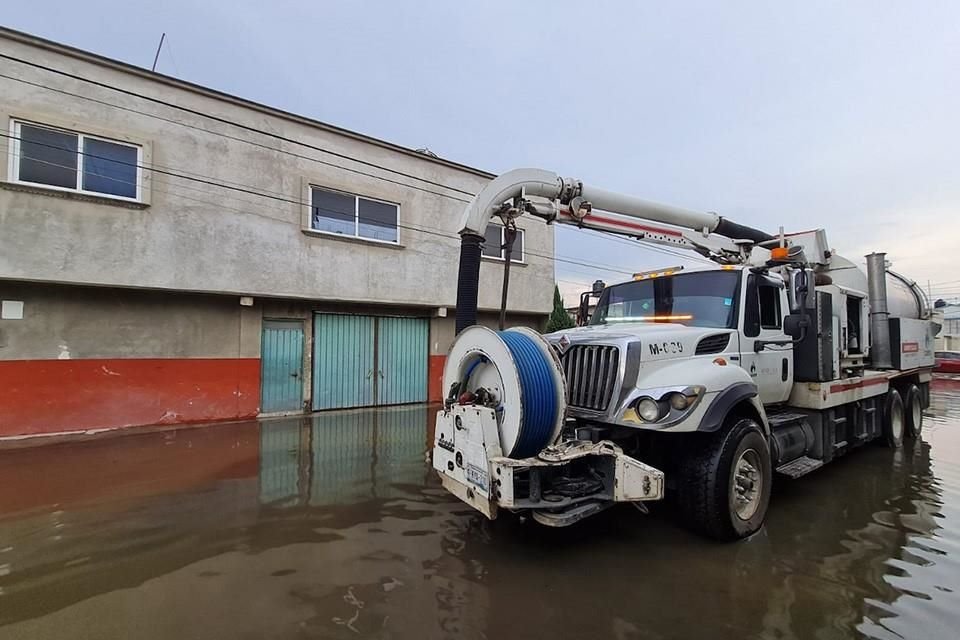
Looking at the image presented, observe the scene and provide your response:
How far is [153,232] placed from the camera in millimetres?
7777

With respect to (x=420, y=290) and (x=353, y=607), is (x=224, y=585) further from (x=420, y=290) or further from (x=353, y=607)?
(x=420, y=290)

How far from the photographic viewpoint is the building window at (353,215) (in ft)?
31.6

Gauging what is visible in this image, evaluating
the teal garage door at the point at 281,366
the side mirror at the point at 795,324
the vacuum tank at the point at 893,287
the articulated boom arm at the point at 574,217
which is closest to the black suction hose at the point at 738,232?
the articulated boom arm at the point at 574,217

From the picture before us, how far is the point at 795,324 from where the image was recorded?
15.8 ft

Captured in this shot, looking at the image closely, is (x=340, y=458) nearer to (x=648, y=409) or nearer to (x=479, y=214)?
(x=479, y=214)

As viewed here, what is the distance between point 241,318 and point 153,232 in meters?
2.08

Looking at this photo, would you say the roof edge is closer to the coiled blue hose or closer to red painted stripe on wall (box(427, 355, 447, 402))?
red painted stripe on wall (box(427, 355, 447, 402))

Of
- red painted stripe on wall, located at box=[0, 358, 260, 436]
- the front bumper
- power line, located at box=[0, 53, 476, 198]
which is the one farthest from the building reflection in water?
power line, located at box=[0, 53, 476, 198]

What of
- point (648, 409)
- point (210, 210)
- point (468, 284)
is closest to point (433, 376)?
point (210, 210)

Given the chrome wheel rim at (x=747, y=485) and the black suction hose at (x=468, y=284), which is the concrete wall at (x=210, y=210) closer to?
the black suction hose at (x=468, y=284)

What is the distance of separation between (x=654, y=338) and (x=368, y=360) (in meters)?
7.74

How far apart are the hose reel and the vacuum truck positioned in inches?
0.4

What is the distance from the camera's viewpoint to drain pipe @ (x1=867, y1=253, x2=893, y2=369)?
7.20m

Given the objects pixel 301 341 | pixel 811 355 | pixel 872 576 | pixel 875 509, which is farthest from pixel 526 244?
pixel 872 576
